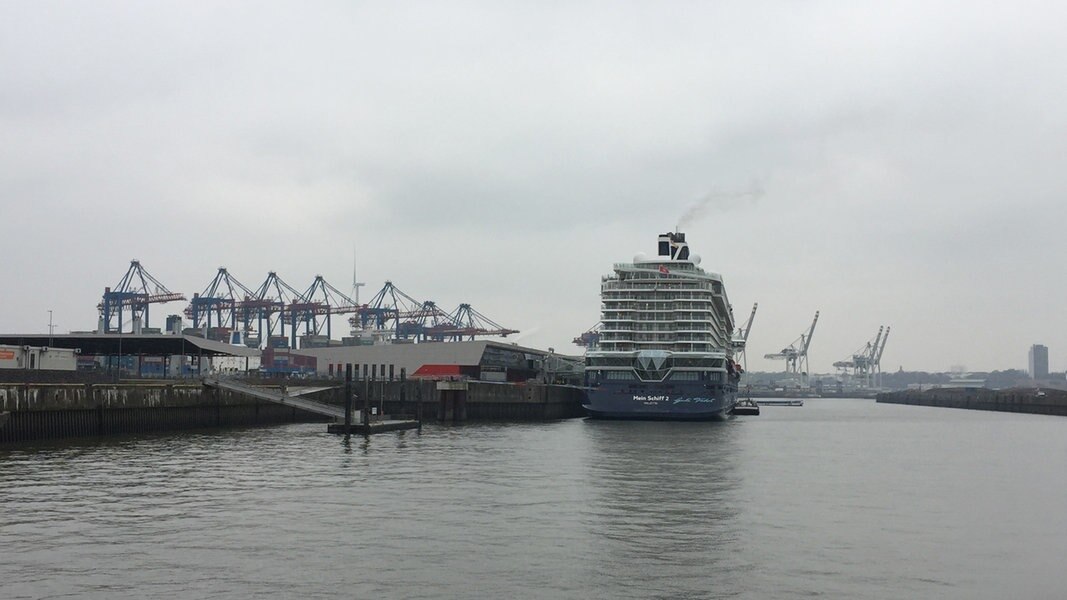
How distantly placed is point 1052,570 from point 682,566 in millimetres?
9461

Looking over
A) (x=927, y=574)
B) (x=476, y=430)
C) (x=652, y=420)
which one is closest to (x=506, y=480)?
(x=927, y=574)

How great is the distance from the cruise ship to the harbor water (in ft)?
115

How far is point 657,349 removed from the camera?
92.8 m

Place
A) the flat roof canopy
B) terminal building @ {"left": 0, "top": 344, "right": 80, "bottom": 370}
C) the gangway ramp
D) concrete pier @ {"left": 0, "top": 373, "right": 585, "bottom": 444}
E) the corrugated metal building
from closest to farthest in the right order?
concrete pier @ {"left": 0, "top": 373, "right": 585, "bottom": 444} → terminal building @ {"left": 0, "top": 344, "right": 80, "bottom": 370} → the gangway ramp → the flat roof canopy → the corrugated metal building

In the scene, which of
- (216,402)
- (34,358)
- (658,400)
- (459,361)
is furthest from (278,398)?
(459,361)

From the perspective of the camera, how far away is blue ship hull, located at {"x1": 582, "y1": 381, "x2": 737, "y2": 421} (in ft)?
289

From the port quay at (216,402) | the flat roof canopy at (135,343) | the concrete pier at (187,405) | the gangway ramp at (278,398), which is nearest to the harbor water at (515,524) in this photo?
the concrete pier at (187,405)

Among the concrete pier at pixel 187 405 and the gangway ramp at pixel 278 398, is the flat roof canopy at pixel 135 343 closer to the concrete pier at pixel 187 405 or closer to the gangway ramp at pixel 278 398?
the concrete pier at pixel 187 405

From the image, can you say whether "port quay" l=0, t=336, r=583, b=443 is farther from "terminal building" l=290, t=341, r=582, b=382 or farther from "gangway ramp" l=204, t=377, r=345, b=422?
"terminal building" l=290, t=341, r=582, b=382

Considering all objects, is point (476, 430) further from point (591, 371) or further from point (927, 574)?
point (927, 574)

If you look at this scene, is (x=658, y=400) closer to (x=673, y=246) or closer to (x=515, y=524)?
(x=673, y=246)

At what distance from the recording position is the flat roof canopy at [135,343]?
276 feet

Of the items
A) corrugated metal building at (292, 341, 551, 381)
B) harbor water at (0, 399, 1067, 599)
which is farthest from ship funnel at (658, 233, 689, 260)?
harbor water at (0, 399, 1067, 599)

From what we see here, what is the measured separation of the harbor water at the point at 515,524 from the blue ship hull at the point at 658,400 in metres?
34.4
